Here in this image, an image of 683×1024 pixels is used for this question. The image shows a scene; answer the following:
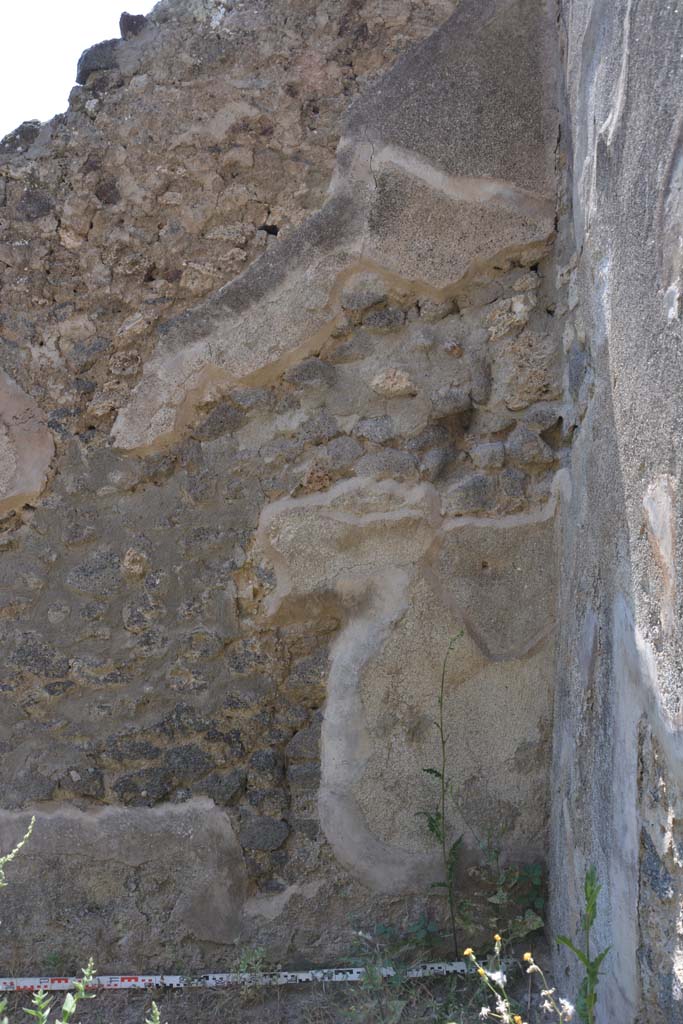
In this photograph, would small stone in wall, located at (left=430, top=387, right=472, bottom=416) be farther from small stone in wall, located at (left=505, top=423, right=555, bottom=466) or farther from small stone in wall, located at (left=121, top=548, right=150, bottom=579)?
small stone in wall, located at (left=121, top=548, right=150, bottom=579)

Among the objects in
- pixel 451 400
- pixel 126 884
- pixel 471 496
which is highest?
pixel 451 400

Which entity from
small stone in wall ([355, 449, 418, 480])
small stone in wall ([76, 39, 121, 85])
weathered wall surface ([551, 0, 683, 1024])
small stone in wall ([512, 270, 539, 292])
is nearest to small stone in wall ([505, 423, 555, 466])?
weathered wall surface ([551, 0, 683, 1024])

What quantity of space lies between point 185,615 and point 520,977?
119cm

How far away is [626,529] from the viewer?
1799mm

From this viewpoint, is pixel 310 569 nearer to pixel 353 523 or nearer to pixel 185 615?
pixel 353 523

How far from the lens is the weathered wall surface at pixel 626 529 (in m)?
1.49

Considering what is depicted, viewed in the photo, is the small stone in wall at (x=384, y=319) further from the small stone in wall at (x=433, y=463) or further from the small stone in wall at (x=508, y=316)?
the small stone in wall at (x=433, y=463)

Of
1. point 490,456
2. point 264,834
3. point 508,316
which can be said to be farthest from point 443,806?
point 508,316

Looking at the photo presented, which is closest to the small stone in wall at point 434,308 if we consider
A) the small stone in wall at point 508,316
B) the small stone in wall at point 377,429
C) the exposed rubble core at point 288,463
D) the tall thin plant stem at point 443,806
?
the exposed rubble core at point 288,463

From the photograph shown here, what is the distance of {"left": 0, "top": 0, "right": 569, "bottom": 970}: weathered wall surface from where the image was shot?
99.3 inches

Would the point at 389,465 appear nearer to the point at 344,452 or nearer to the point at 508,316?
the point at 344,452

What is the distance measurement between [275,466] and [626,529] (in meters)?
1.12

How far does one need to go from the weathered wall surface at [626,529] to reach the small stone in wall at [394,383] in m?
0.45

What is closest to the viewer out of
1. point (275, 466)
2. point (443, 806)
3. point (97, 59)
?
point (443, 806)
